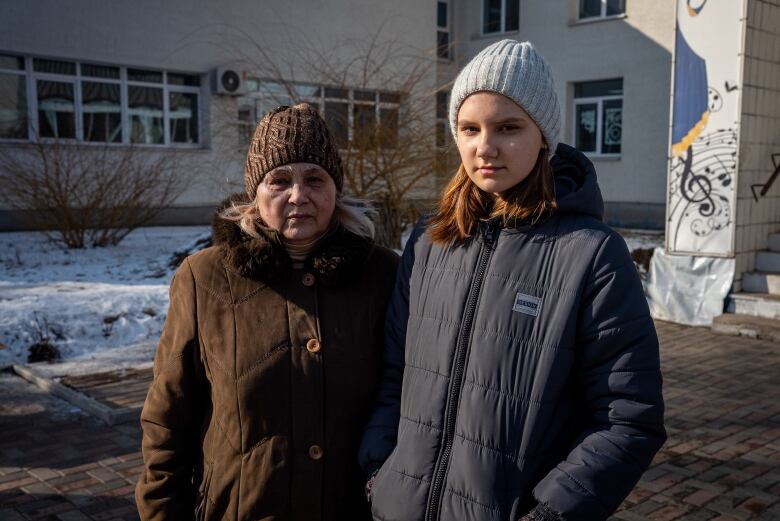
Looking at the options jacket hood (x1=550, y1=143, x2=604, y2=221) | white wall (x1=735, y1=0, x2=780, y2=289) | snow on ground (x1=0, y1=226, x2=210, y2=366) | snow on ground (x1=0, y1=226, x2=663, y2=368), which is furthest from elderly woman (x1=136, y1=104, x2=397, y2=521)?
white wall (x1=735, y1=0, x2=780, y2=289)

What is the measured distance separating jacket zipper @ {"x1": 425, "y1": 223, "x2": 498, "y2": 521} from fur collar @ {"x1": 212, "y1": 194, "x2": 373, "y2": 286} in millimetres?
387

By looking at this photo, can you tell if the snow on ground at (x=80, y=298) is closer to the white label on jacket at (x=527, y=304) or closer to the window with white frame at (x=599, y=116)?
the white label on jacket at (x=527, y=304)

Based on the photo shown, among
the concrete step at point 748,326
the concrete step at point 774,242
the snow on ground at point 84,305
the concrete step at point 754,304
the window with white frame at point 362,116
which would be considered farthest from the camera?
the window with white frame at point 362,116

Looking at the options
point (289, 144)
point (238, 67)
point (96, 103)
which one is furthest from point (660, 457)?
point (238, 67)

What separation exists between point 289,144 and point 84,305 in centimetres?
631

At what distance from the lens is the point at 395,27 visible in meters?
20.9

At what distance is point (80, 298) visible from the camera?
26.1 ft

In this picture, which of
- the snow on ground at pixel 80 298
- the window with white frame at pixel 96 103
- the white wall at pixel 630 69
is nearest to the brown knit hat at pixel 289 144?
the snow on ground at pixel 80 298

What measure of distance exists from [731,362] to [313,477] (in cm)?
584

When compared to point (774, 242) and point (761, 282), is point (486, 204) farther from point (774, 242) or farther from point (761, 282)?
point (774, 242)

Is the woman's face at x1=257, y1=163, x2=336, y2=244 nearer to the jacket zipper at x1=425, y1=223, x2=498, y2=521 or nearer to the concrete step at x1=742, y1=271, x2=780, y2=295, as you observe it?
the jacket zipper at x1=425, y1=223, x2=498, y2=521

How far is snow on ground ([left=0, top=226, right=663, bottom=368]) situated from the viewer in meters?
6.99

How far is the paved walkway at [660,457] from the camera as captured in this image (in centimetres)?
393

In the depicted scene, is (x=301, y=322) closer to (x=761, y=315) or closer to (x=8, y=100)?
(x=761, y=315)
